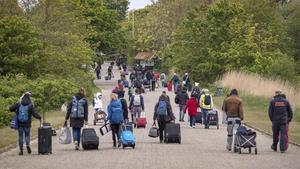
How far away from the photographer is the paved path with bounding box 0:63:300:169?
17594 mm

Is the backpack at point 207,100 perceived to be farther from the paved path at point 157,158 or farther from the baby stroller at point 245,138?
the baby stroller at point 245,138

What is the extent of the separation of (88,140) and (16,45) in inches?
854

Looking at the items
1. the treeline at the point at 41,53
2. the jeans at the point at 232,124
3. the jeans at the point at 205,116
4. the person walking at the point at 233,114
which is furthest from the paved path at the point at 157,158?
the treeline at the point at 41,53

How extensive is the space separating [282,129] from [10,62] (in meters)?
24.1

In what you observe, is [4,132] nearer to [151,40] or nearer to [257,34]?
[257,34]

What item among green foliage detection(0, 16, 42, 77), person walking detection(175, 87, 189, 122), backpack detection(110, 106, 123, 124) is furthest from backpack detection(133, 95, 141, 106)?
green foliage detection(0, 16, 42, 77)

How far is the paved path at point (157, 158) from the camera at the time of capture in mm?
17594

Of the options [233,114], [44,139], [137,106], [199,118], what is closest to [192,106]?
[199,118]

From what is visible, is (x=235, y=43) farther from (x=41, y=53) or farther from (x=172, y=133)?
(x=172, y=133)

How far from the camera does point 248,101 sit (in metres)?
48.6

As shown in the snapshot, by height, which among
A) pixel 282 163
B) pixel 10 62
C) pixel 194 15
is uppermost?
pixel 194 15

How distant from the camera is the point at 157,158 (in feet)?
63.1

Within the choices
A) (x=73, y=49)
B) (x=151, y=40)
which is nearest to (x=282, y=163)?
(x=73, y=49)

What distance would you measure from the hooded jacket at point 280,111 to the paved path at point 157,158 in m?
0.97
